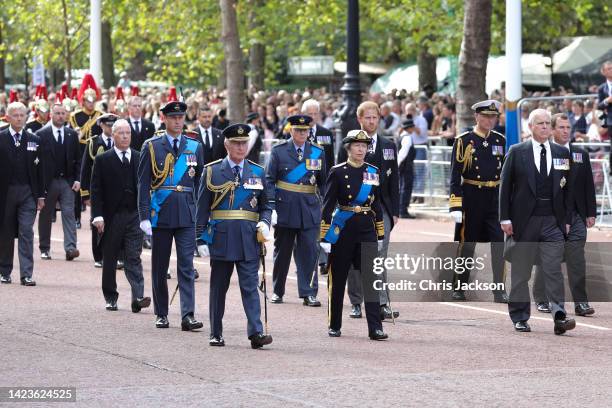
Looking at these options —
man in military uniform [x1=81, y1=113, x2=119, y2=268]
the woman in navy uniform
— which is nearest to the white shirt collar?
man in military uniform [x1=81, y1=113, x2=119, y2=268]

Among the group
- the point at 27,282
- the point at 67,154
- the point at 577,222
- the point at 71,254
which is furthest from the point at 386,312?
the point at 67,154

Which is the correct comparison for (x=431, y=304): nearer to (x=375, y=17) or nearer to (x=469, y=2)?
(x=469, y=2)

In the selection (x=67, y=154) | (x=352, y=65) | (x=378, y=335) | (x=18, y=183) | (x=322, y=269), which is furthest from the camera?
(x=352, y=65)

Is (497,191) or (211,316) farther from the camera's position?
(497,191)

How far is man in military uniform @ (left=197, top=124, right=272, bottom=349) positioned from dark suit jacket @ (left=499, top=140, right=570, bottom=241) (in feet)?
7.71

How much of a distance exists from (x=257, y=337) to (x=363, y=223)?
147cm

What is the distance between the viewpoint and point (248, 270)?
493 inches

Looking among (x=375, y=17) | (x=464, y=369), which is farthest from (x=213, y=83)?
(x=464, y=369)

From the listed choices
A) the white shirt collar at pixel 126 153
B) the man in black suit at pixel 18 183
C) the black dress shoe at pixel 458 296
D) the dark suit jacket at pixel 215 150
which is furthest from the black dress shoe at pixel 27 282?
the black dress shoe at pixel 458 296

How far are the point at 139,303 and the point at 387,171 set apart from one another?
2.65m

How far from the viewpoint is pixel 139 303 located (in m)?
14.7

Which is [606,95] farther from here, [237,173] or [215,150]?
[237,173]

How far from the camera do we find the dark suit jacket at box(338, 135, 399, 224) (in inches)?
577

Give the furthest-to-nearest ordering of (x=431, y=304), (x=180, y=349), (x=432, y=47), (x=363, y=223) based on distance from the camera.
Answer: (x=432, y=47) → (x=431, y=304) → (x=363, y=223) → (x=180, y=349)
